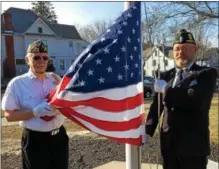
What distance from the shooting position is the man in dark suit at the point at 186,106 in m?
3.08

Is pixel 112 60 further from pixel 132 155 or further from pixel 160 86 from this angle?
pixel 132 155

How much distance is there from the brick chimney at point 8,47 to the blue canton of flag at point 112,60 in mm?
35298

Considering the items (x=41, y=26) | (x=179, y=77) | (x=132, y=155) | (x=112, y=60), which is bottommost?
(x=132, y=155)

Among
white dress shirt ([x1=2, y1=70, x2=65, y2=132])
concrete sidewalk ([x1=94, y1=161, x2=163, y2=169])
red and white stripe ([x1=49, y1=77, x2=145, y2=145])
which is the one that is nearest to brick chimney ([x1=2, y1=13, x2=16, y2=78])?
concrete sidewalk ([x1=94, y1=161, x2=163, y2=169])

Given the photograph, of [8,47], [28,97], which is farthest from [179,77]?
[8,47]

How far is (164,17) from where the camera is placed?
1520cm

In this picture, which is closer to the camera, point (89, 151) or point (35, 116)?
point (35, 116)

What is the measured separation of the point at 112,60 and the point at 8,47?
123 feet

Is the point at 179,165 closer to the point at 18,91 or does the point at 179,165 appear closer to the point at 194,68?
the point at 194,68

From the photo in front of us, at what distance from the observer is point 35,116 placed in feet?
10.8

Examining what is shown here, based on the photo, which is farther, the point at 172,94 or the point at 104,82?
the point at 104,82

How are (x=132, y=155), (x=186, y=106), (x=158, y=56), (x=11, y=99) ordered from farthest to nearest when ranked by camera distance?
1. (x=158, y=56)
2. (x=132, y=155)
3. (x=11, y=99)
4. (x=186, y=106)

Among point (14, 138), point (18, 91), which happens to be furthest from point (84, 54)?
point (14, 138)

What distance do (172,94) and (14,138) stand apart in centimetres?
676
